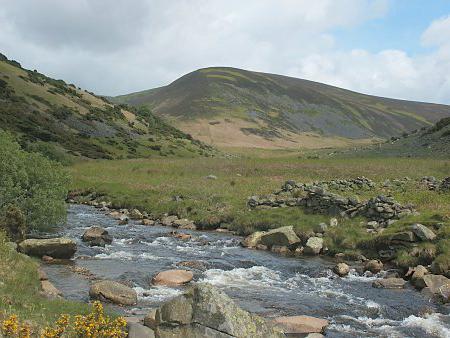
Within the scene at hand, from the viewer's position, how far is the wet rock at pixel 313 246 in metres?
28.6

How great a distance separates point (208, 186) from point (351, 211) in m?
20.4

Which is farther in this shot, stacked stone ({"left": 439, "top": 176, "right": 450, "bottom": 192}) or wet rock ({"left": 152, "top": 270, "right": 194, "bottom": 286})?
stacked stone ({"left": 439, "top": 176, "right": 450, "bottom": 192})

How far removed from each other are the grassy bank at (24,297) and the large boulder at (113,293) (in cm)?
232

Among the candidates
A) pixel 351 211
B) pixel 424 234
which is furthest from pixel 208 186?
pixel 424 234

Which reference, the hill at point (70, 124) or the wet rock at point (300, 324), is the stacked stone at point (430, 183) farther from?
the hill at point (70, 124)

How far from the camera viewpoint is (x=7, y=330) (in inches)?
365

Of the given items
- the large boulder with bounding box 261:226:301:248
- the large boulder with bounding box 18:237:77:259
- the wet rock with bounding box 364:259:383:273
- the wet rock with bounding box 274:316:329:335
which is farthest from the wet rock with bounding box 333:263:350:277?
the large boulder with bounding box 18:237:77:259

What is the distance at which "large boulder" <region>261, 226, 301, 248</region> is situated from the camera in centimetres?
2983

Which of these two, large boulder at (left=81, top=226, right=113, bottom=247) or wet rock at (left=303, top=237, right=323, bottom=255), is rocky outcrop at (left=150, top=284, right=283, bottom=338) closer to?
wet rock at (left=303, top=237, right=323, bottom=255)

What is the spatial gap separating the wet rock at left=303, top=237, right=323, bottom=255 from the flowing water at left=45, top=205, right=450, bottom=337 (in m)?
1.16

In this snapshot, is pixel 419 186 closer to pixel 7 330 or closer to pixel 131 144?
pixel 7 330

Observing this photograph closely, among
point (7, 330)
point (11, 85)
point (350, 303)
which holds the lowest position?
point (350, 303)

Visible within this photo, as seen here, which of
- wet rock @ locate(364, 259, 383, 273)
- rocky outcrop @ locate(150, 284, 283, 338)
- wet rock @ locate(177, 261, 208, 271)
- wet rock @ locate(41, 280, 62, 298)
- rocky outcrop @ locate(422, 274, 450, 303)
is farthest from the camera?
wet rock @ locate(364, 259, 383, 273)

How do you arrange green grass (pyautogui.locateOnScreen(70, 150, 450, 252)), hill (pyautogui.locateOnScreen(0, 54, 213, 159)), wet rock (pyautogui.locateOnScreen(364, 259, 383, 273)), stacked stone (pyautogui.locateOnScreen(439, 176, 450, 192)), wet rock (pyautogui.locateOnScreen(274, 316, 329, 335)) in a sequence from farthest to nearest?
hill (pyautogui.locateOnScreen(0, 54, 213, 159))
stacked stone (pyautogui.locateOnScreen(439, 176, 450, 192))
green grass (pyautogui.locateOnScreen(70, 150, 450, 252))
wet rock (pyautogui.locateOnScreen(364, 259, 383, 273))
wet rock (pyautogui.locateOnScreen(274, 316, 329, 335))
